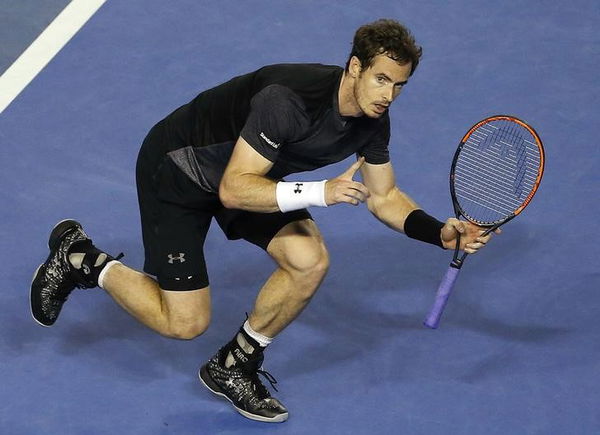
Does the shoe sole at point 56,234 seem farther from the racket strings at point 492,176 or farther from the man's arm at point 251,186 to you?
the racket strings at point 492,176

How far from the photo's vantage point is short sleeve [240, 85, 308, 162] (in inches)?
235

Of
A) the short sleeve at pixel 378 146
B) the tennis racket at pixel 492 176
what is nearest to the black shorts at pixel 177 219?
the short sleeve at pixel 378 146

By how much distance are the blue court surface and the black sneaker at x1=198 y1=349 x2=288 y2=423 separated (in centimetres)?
6

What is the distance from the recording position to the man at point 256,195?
19.5 feet

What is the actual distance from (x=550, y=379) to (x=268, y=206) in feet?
5.48

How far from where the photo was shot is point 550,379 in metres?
6.66

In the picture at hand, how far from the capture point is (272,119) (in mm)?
5953

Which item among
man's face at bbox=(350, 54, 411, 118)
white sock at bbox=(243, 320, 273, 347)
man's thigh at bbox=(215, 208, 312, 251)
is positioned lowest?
white sock at bbox=(243, 320, 273, 347)

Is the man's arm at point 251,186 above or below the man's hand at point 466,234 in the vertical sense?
above

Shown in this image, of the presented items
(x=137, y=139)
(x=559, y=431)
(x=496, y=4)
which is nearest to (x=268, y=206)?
(x=559, y=431)

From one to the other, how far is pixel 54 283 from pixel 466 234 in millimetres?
1998

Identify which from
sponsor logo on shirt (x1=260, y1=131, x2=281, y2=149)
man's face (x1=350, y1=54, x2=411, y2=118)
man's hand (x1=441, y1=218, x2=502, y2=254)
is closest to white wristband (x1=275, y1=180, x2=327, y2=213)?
sponsor logo on shirt (x1=260, y1=131, x2=281, y2=149)

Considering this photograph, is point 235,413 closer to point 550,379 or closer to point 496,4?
point 550,379

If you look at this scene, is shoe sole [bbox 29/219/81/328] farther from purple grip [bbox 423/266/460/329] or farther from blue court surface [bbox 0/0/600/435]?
purple grip [bbox 423/266/460/329]
